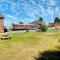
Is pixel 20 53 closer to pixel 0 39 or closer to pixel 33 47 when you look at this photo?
pixel 33 47

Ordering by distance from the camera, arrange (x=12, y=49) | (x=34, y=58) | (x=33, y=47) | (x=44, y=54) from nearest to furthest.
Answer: (x=34, y=58) → (x=44, y=54) → (x=12, y=49) → (x=33, y=47)

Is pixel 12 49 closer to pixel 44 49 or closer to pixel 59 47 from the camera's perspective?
pixel 44 49

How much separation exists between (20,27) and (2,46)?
42605mm

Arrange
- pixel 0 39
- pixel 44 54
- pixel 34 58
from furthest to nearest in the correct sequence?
pixel 0 39 < pixel 44 54 < pixel 34 58

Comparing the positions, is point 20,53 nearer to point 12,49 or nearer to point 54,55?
point 12,49

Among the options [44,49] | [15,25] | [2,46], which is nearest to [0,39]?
[2,46]

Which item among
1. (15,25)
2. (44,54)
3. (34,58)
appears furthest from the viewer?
(15,25)

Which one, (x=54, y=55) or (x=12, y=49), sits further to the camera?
(x=12, y=49)

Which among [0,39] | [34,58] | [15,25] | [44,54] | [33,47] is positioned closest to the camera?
[34,58]

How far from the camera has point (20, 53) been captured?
24.9 metres

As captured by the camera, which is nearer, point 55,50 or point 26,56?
point 26,56

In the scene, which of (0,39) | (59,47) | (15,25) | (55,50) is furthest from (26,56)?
(15,25)

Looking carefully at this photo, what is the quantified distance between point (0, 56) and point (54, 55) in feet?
21.2

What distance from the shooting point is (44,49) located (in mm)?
27250
